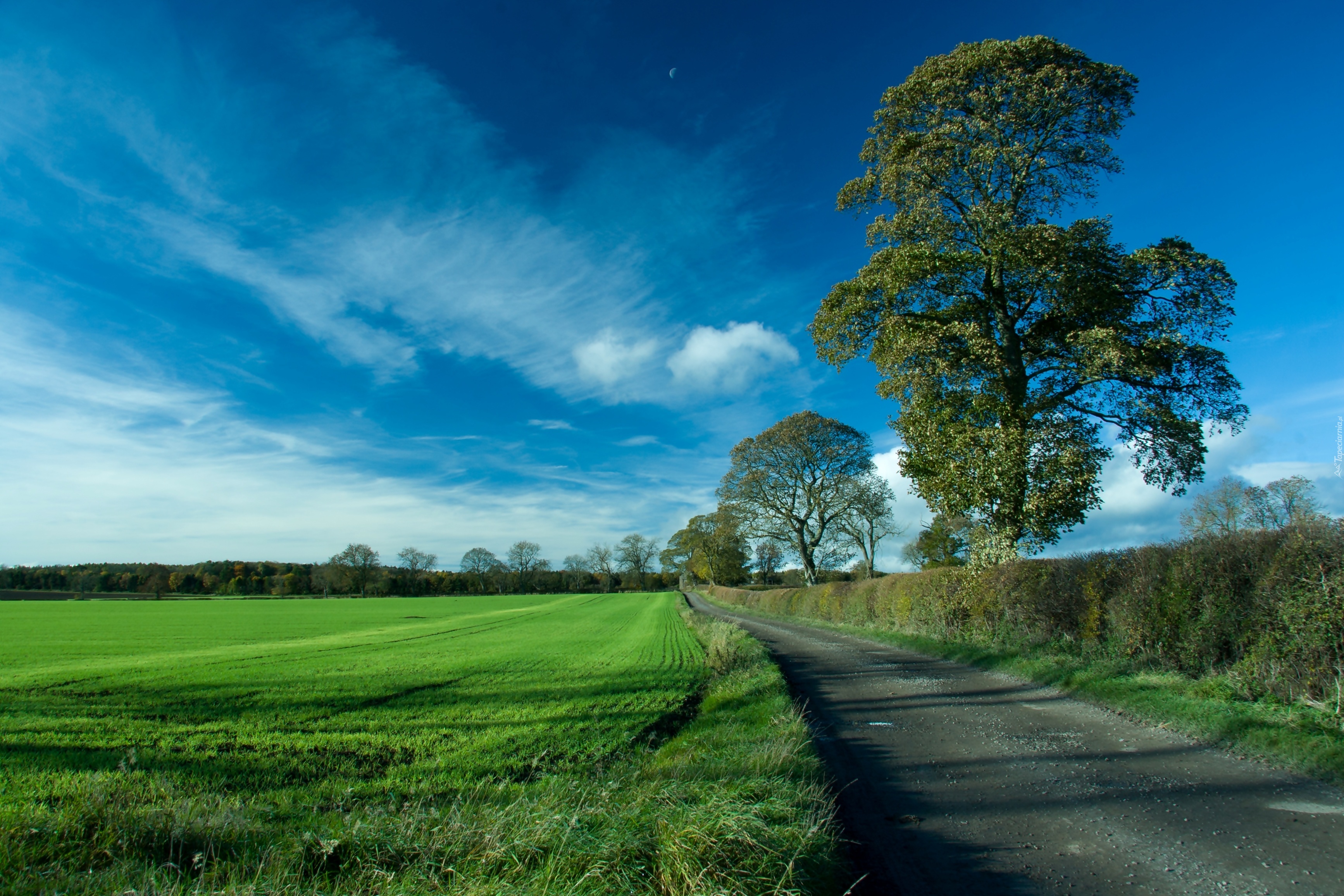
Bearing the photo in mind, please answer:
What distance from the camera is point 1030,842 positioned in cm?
436

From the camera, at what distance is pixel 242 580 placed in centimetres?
10381

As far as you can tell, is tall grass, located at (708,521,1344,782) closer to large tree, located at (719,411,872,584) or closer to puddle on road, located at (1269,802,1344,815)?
puddle on road, located at (1269,802,1344,815)

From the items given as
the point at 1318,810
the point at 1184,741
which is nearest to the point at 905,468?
the point at 1184,741

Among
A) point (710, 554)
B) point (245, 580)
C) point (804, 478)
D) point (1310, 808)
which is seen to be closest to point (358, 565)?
point (245, 580)

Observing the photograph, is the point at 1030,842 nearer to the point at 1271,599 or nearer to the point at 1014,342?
the point at 1271,599

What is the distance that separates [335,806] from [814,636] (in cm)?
1817

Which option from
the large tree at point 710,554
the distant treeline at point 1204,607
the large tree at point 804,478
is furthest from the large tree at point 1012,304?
the large tree at point 710,554

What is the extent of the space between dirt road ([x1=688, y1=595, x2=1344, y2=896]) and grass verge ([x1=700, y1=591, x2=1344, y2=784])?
251mm

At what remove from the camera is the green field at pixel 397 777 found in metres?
3.49

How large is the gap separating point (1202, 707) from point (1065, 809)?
3.59 meters

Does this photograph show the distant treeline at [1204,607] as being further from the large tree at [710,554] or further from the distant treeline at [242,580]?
the distant treeline at [242,580]

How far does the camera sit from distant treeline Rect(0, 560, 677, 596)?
93.5 metres

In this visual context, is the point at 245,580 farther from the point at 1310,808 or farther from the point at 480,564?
the point at 1310,808

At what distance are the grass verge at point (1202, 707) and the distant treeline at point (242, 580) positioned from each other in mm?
113605
